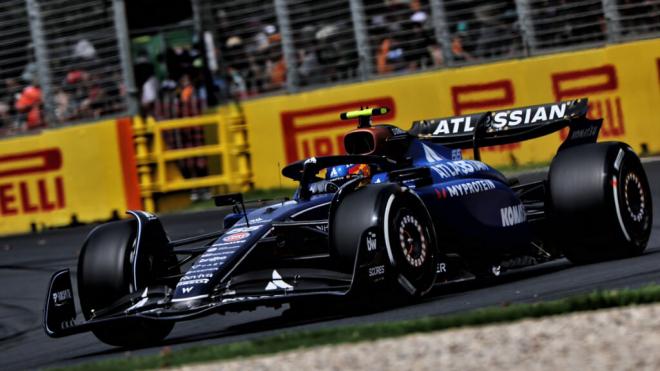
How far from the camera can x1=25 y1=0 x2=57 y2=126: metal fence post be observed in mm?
19172

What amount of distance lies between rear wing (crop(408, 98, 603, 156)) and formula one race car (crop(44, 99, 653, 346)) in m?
0.01

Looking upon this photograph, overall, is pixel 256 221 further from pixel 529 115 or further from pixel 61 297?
pixel 529 115

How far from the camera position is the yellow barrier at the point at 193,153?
716 inches

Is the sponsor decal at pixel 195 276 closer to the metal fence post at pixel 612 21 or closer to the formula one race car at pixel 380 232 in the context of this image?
the formula one race car at pixel 380 232

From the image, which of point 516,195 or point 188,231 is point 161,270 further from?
point 188,231

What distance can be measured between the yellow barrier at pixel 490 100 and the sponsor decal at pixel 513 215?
195 inches

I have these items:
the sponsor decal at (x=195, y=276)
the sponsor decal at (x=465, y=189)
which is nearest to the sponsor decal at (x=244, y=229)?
the sponsor decal at (x=195, y=276)

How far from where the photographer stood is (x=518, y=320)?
688 centimetres

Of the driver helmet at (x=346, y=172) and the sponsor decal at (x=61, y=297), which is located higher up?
the driver helmet at (x=346, y=172)

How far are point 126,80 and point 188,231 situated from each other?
4159 mm

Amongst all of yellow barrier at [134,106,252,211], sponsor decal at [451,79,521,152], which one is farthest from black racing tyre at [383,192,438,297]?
yellow barrier at [134,106,252,211]

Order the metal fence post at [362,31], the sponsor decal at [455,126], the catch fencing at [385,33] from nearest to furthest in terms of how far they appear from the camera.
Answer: the sponsor decal at [455,126] → the catch fencing at [385,33] → the metal fence post at [362,31]

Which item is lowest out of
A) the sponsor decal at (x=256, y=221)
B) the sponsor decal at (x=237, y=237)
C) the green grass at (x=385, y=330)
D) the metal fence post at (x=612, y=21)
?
the green grass at (x=385, y=330)

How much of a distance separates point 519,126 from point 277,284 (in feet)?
9.87
